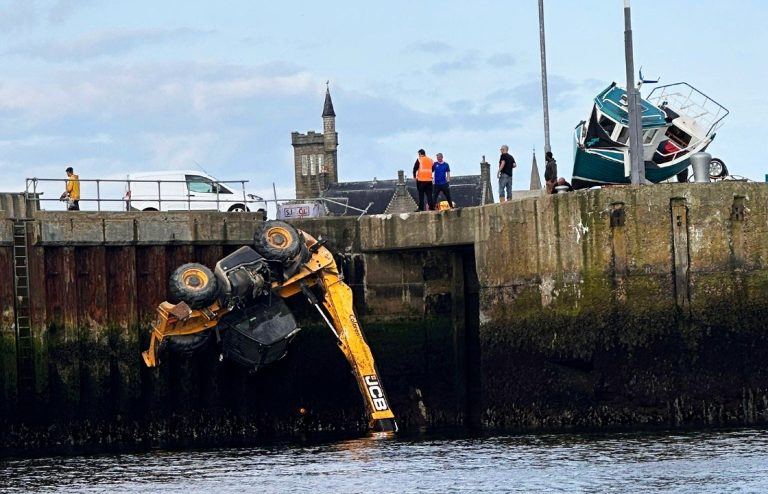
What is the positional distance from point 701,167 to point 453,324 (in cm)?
694

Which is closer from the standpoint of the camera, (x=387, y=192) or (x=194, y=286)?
(x=194, y=286)

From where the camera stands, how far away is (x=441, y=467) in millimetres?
37656

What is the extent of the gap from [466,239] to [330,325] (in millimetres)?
3810

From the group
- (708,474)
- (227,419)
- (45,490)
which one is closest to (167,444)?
(227,419)

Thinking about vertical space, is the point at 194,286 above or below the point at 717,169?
below

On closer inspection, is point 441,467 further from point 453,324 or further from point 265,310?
point 453,324

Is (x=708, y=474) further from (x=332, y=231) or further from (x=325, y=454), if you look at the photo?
(x=332, y=231)

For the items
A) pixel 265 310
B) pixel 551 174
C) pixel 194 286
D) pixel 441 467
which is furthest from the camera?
pixel 551 174

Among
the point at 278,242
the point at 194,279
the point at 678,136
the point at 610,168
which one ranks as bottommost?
the point at 194,279

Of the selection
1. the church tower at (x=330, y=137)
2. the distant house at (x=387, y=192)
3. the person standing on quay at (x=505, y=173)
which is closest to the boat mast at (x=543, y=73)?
the person standing on quay at (x=505, y=173)

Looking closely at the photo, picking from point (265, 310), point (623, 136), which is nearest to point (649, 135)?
point (623, 136)

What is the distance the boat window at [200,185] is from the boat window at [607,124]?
35.1 ft

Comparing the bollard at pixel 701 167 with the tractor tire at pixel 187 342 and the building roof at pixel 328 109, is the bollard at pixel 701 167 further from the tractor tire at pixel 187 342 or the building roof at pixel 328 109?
the building roof at pixel 328 109

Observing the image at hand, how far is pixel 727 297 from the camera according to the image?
4316 cm
